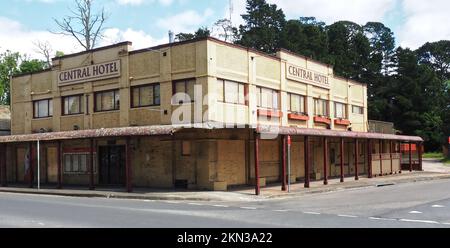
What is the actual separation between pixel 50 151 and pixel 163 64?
420 inches

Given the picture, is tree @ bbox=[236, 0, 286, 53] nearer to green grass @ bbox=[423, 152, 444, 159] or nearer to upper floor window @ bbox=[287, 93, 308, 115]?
green grass @ bbox=[423, 152, 444, 159]

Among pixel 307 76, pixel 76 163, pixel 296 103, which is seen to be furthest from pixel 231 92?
pixel 76 163

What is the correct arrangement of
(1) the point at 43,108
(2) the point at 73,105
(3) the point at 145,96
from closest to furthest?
(3) the point at 145,96, (2) the point at 73,105, (1) the point at 43,108

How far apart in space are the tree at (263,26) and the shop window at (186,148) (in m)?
51.5

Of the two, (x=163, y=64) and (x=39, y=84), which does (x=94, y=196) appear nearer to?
(x=163, y=64)

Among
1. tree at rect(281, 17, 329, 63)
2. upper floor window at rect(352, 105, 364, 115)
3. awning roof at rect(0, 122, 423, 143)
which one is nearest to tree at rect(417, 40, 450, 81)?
tree at rect(281, 17, 329, 63)

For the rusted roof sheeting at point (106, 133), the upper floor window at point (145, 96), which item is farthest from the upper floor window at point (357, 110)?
the rusted roof sheeting at point (106, 133)

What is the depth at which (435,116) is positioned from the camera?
80750mm

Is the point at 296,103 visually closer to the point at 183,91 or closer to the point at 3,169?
the point at 183,91

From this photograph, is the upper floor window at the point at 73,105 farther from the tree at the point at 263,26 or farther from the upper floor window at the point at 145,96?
the tree at the point at 263,26

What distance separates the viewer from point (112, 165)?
2933 cm

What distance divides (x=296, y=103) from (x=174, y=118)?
31.1ft

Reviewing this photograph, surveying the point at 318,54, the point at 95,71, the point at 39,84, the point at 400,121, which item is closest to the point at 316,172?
the point at 95,71

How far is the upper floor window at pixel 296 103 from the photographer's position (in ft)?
104
